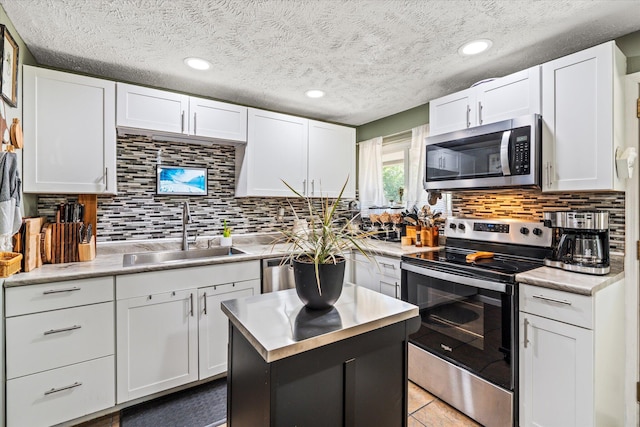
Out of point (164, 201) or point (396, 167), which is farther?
point (396, 167)

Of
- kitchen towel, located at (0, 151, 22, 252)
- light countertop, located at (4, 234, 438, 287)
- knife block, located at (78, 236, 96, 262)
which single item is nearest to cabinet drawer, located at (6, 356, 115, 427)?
Result: light countertop, located at (4, 234, 438, 287)

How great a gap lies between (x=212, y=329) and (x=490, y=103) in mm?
2573

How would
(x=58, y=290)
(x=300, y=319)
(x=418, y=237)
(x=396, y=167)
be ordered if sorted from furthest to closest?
1. (x=396, y=167)
2. (x=418, y=237)
3. (x=58, y=290)
4. (x=300, y=319)

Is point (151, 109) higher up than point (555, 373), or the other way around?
point (151, 109)

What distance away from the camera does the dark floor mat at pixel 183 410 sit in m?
1.92

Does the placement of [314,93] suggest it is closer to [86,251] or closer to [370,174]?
[370,174]

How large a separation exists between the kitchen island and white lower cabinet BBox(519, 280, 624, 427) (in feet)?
2.83

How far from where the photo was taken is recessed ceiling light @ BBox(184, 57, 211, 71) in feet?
7.00

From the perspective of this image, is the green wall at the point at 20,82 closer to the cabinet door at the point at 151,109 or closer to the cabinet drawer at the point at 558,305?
the cabinet door at the point at 151,109

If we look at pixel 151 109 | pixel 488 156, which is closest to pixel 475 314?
pixel 488 156

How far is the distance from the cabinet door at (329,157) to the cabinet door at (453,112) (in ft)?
3.39

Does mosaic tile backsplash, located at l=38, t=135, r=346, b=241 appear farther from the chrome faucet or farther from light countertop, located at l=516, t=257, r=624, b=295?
light countertop, located at l=516, t=257, r=624, b=295

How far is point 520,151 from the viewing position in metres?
1.96

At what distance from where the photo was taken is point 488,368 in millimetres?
1840
